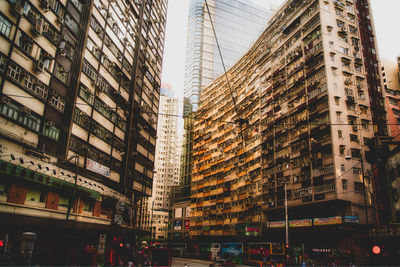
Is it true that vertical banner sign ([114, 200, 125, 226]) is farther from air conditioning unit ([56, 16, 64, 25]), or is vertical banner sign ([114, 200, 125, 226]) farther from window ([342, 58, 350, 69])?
window ([342, 58, 350, 69])

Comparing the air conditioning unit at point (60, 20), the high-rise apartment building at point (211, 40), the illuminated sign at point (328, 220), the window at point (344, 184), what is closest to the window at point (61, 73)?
the air conditioning unit at point (60, 20)

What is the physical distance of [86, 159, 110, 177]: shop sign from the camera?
30281 mm

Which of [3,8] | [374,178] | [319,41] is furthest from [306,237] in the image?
[3,8]

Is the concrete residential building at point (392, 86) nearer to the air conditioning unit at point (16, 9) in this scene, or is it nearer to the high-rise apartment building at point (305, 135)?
the high-rise apartment building at point (305, 135)

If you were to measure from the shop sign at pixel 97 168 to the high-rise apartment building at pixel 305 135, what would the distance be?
15.4 metres

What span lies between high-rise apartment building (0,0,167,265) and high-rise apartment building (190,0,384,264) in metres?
14.8

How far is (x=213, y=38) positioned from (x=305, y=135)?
77843 millimetres

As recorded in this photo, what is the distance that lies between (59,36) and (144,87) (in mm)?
21726

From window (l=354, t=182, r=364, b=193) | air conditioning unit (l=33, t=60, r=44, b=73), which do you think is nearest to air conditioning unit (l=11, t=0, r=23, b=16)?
air conditioning unit (l=33, t=60, r=44, b=73)

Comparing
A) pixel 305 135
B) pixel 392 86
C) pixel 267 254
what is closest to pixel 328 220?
pixel 267 254

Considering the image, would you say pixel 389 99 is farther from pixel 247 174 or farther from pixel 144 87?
pixel 144 87

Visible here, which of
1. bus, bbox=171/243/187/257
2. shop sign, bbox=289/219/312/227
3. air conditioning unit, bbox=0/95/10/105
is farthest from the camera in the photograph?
bus, bbox=171/243/187/257

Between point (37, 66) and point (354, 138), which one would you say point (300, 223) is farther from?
point (37, 66)

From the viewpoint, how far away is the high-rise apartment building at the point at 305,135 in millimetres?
38656
